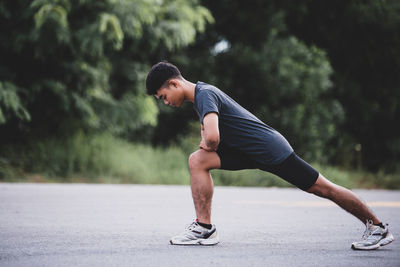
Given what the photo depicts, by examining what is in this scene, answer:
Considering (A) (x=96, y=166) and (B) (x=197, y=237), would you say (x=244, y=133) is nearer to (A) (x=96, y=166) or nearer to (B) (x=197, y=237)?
(B) (x=197, y=237)

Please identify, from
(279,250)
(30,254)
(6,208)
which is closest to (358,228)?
(279,250)

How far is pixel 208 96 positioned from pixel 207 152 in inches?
21.1

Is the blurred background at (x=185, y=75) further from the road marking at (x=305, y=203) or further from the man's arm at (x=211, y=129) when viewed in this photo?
the man's arm at (x=211, y=129)

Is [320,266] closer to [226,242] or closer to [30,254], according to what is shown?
[226,242]

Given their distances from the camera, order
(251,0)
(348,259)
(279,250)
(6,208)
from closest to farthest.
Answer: (348,259), (279,250), (6,208), (251,0)

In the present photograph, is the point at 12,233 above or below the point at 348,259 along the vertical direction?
below

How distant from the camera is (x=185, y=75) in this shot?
2156cm

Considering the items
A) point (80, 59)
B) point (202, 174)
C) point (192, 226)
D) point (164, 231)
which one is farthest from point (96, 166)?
point (202, 174)

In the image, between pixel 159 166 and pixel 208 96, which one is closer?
pixel 208 96

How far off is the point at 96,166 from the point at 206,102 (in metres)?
10.8

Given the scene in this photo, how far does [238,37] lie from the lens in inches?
903

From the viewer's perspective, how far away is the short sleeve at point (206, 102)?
13.9 feet

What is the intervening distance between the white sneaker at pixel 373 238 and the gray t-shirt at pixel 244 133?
1.00m

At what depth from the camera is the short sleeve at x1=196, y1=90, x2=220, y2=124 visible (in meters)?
4.24
